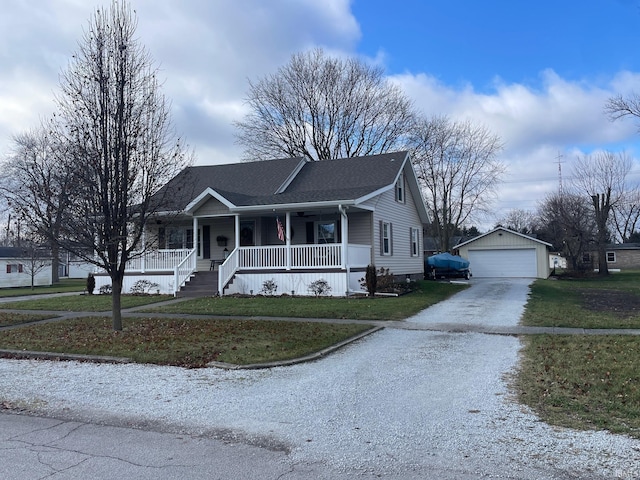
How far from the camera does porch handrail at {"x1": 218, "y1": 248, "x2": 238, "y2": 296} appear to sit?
20219mm

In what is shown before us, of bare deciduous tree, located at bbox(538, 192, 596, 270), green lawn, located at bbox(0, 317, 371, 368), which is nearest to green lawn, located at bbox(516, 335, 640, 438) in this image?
green lawn, located at bbox(0, 317, 371, 368)

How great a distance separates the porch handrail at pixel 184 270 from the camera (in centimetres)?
2103

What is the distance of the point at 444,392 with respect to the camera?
22.8 ft

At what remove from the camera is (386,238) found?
78.4 ft

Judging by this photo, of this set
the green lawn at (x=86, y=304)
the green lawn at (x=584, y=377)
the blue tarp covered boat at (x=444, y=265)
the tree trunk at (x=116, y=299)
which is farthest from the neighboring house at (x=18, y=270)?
the green lawn at (x=584, y=377)

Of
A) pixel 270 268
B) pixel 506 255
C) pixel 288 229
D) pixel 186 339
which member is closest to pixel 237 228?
pixel 270 268

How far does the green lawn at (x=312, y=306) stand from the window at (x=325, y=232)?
384 centimetres

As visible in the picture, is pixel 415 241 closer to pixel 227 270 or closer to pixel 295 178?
pixel 295 178

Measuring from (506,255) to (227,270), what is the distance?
21.8 m

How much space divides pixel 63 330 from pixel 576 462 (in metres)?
11.3

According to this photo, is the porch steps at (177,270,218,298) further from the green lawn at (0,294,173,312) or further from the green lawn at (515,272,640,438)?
the green lawn at (515,272,640,438)

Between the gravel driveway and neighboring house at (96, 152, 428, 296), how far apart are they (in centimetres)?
1034

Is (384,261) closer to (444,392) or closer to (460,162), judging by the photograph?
(444,392)

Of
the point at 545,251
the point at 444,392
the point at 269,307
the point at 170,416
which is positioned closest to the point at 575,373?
the point at 444,392
